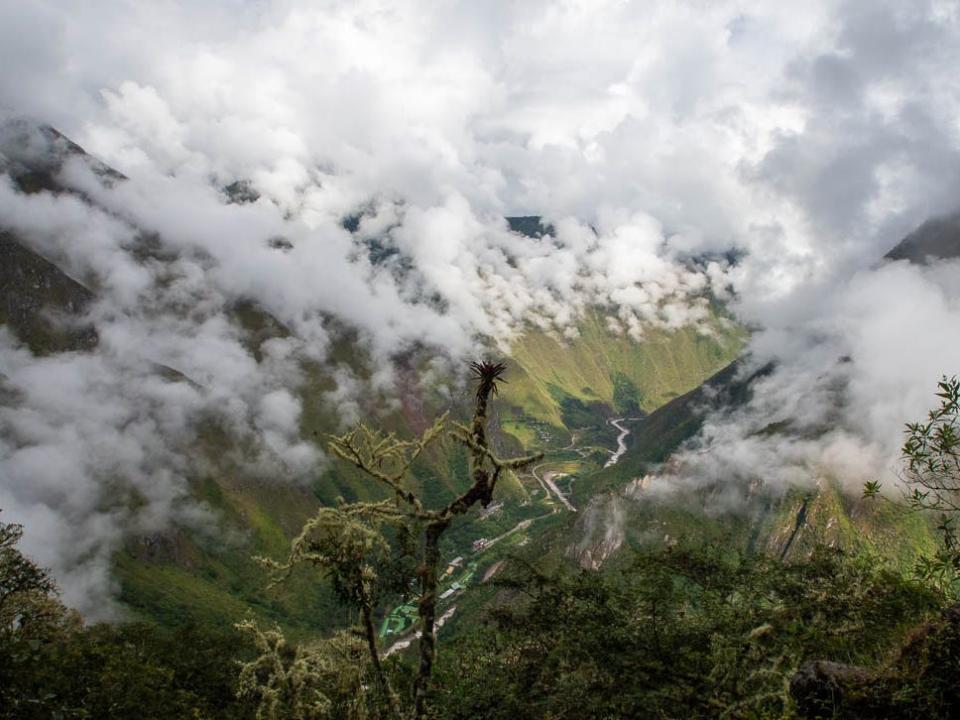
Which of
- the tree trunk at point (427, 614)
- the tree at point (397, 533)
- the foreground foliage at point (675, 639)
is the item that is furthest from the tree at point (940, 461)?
the tree trunk at point (427, 614)

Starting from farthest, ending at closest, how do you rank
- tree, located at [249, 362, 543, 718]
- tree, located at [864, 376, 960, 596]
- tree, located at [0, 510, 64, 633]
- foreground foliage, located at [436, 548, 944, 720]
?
tree, located at [0, 510, 64, 633], foreground foliage, located at [436, 548, 944, 720], tree, located at [864, 376, 960, 596], tree, located at [249, 362, 543, 718]

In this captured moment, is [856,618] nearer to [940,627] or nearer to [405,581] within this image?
[940,627]

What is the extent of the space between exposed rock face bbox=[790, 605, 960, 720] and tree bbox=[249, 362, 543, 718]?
10.2 meters

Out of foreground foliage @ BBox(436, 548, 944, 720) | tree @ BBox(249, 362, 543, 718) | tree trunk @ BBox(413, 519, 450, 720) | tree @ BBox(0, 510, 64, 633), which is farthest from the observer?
tree @ BBox(0, 510, 64, 633)

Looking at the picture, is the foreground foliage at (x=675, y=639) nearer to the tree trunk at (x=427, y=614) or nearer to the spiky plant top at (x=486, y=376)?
the tree trunk at (x=427, y=614)

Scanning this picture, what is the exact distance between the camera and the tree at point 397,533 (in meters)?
12.6

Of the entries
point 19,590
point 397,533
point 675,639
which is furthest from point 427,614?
point 19,590

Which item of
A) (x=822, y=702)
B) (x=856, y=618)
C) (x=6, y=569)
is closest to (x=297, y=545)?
(x=822, y=702)

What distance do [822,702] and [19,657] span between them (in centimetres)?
2832

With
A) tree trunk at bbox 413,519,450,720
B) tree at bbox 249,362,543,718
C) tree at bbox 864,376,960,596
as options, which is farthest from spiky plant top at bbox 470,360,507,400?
tree at bbox 864,376,960,596

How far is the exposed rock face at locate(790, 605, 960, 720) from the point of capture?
13086mm

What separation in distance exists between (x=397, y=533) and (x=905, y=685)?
1245 cm

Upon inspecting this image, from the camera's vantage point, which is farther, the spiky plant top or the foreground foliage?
the foreground foliage

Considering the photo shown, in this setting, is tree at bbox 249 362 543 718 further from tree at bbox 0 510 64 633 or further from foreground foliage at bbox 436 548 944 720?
tree at bbox 0 510 64 633
